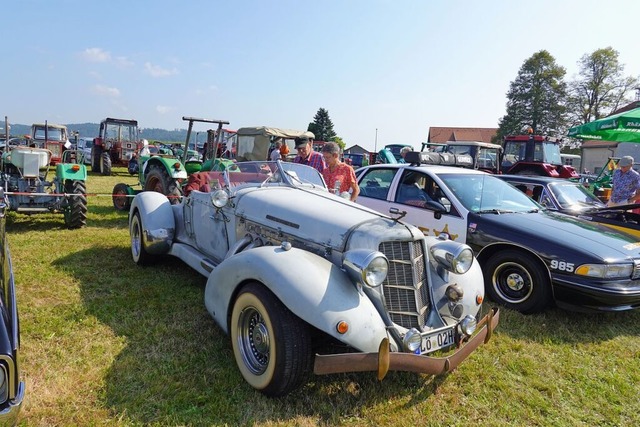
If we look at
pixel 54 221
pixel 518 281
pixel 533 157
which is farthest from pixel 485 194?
pixel 533 157

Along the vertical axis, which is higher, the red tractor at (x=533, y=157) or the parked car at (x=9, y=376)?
the red tractor at (x=533, y=157)

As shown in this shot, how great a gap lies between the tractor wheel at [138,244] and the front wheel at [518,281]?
407 cm

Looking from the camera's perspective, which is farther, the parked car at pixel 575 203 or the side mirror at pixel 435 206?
the parked car at pixel 575 203

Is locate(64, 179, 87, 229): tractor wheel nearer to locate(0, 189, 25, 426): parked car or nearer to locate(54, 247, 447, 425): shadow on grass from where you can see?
locate(54, 247, 447, 425): shadow on grass

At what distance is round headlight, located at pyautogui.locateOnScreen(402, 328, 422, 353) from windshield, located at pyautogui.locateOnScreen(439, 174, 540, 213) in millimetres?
2811

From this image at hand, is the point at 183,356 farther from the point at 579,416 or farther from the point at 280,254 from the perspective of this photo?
the point at 579,416

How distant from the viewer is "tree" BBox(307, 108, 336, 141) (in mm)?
51656

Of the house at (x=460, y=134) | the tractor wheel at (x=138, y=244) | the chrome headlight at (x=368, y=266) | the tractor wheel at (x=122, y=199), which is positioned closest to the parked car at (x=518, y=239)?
the chrome headlight at (x=368, y=266)

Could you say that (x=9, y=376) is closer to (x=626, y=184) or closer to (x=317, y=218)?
(x=317, y=218)

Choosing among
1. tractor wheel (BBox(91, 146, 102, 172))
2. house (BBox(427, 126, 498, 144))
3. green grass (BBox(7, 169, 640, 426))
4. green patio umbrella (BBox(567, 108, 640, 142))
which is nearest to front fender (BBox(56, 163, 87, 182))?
green grass (BBox(7, 169, 640, 426))

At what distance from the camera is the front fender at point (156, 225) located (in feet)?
16.0

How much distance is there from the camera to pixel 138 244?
207 inches

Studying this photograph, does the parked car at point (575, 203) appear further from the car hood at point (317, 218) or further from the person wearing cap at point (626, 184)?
the car hood at point (317, 218)

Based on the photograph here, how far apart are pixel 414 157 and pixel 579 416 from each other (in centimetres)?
380
